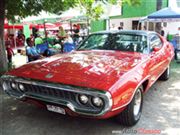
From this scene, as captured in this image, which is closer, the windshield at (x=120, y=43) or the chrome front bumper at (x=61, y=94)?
the chrome front bumper at (x=61, y=94)

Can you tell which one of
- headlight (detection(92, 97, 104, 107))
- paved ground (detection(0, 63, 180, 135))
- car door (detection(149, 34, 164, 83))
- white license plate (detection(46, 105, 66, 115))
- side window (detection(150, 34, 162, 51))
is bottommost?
paved ground (detection(0, 63, 180, 135))

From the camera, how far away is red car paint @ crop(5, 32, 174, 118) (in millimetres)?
3205

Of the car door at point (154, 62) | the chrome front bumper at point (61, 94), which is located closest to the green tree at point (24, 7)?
the chrome front bumper at point (61, 94)

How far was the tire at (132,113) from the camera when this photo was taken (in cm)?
363

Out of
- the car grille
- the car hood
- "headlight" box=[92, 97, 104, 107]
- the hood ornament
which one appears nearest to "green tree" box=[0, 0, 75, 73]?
the car hood

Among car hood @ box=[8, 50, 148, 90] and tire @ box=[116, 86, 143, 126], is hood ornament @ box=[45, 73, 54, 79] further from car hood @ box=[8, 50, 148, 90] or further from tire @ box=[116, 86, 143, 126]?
tire @ box=[116, 86, 143, 126]

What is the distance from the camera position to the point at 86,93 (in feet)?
10.3

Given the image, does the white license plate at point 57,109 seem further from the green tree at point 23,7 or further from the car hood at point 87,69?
the green tree at point 23,7

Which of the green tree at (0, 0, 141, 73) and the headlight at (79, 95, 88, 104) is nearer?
the headlight at (79, 95, 88, 104)

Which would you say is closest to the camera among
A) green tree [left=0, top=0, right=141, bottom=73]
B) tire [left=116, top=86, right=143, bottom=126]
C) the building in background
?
tire [left=116, top=86, right=143, bottom=126]

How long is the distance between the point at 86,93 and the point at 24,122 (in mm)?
1562

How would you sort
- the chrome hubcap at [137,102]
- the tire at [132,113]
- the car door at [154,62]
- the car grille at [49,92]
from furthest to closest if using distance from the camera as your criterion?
the car door at [154,62] < the chrome hubcap at [137,102] < the tire at [132,113] < the car grille at [49,92]

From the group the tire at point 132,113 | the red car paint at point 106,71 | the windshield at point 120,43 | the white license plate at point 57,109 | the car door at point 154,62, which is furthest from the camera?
the windshield at point 120,43

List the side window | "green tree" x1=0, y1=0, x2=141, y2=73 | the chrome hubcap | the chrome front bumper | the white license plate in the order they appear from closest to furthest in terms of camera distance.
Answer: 1. the chrome front bumper
2. the white license plate
3. the chrome hubcap
4. the side window
5. "green tree" x1=0, y1=0, x2=141, y2=73
